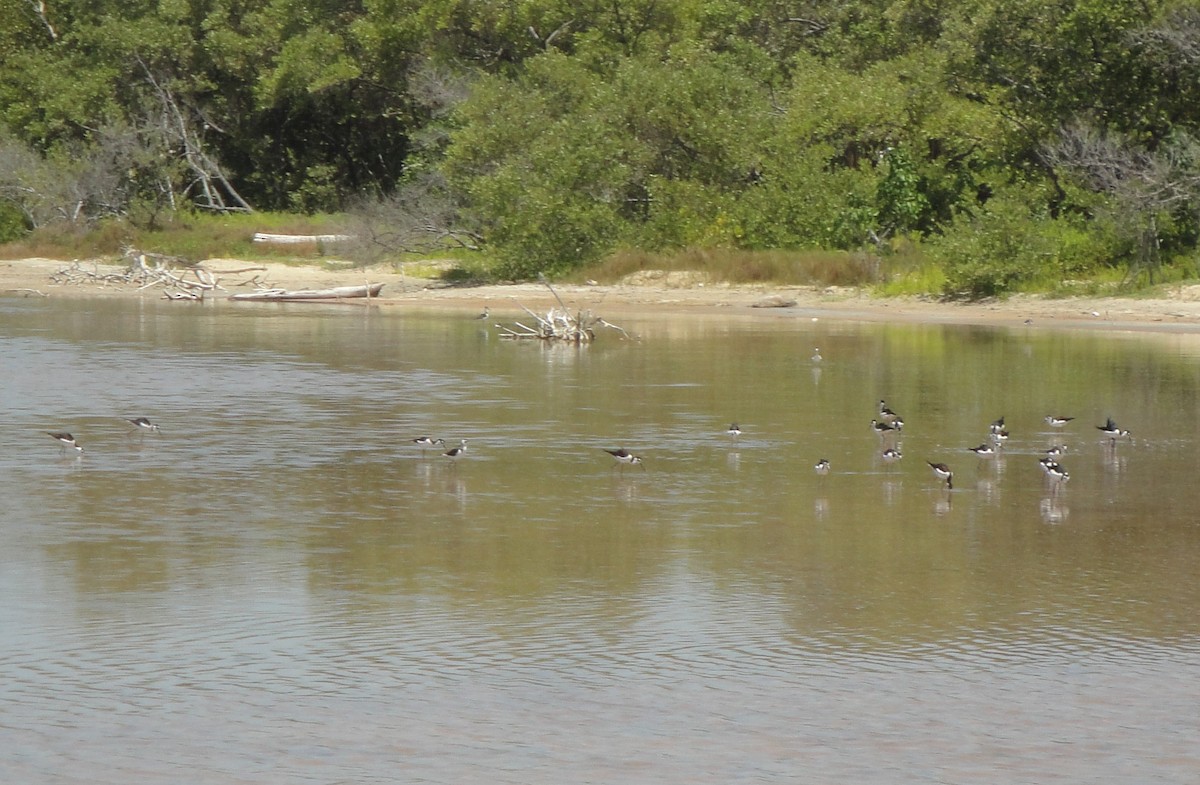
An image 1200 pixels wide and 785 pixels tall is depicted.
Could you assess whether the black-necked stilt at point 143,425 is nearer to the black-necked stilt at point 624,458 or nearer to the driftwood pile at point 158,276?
the black-necked stilt at point 624,458

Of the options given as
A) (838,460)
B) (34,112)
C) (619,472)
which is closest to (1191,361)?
(838,460)

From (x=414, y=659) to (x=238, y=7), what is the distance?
50.4 m

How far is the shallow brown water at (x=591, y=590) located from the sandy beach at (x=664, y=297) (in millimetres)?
11905

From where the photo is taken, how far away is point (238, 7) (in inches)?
2228

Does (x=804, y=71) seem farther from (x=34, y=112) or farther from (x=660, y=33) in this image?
(x=34, y=112)

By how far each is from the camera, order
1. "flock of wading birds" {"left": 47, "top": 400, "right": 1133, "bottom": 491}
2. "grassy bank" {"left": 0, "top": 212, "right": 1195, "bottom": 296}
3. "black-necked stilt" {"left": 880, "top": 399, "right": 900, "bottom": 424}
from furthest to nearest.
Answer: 1. "grassy bank" {"left": 0, "top": 212, "right": 1195, "bottom": 296}
2. "black-necked stilt" {"left": 880, "top": 399, "right": 900, "bottom": 424}
3. "flock of wading birds" {"left": 47, "top": 400, "right": 1133, "bottom": 491}

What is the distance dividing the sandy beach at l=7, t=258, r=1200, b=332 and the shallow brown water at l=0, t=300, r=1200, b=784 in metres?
11.9

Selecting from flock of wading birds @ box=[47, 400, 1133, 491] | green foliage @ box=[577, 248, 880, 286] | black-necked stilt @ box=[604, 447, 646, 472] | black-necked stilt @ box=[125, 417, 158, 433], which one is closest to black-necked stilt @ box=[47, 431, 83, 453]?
flock of wading birds @ box=[47, 400, 1133, 491]

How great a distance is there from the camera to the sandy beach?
33.5 m

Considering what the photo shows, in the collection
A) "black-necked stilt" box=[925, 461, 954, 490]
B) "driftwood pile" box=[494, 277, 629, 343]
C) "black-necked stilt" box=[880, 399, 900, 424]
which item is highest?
"driftwood pile" box=[494, 277, 629, 343]

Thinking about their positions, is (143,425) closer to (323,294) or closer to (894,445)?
(894,445)

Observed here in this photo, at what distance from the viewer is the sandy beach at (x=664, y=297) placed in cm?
3353

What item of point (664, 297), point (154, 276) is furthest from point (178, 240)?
point (664, 297)

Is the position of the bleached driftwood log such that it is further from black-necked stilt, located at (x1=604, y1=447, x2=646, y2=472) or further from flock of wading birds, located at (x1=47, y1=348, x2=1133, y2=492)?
black-necked stilt, located at (x1=604, y1=447, x2=646, y2=472)
